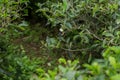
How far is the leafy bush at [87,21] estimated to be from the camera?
305 centimetres

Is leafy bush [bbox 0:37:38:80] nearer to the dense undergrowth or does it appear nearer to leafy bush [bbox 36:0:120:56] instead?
the dense undergrowth

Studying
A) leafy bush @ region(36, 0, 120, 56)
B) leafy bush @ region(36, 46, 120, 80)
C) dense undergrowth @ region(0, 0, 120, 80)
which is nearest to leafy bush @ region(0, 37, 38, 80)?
dense undergrowth @ region(0, 0, 120, 80)

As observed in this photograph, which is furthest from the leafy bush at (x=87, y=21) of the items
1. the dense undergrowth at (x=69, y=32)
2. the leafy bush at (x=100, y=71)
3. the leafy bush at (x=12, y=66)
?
the leafy bush at (x=100, y=71)

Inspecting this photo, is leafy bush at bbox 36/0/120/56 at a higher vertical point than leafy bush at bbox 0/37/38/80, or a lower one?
higher

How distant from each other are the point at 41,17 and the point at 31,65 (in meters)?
1.67

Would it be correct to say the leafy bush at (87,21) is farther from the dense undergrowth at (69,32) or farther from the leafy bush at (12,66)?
the leafy bush at (12,66)

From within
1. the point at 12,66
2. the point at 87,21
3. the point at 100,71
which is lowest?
the point at 12,66

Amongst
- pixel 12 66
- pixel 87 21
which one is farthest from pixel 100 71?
pixel 87 21

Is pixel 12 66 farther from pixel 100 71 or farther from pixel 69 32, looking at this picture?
pixel 100 71

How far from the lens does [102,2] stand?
10.3 ft

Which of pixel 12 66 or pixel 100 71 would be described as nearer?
pixel 100 71

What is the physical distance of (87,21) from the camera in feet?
11.0

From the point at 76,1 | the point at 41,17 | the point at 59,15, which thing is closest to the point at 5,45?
the point at 59,15

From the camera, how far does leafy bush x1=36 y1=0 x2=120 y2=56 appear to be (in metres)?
3.05
